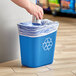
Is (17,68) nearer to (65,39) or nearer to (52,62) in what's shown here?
(52,62)

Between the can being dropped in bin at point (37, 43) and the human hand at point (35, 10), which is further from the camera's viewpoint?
the can being dropped in bin at point (37, 43)

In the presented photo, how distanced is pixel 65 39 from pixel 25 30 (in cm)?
113

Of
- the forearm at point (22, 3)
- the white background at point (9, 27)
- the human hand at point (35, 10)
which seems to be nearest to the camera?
the forearm at point (22, 3)

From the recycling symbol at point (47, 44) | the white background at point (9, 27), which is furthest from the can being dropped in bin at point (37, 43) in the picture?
the white background at point (9, 27)

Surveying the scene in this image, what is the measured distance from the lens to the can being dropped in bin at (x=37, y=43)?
5.14ft

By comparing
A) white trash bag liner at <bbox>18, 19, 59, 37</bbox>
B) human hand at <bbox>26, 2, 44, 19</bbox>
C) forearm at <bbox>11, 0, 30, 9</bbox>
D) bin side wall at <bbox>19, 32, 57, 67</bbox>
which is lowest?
bin side wall at <bbox>19, 32, 57, 67</bbox>

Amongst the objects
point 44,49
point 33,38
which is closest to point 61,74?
point 44,49

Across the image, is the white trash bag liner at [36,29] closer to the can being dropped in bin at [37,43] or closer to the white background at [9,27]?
the can being dropped in bin at [37,43]

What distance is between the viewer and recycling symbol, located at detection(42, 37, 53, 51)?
1.64 meters

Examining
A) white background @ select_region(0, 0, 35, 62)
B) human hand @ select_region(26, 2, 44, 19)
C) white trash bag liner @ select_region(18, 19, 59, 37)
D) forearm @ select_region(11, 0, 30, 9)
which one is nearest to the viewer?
forearm @ select_region(11, 0, 30, 9)

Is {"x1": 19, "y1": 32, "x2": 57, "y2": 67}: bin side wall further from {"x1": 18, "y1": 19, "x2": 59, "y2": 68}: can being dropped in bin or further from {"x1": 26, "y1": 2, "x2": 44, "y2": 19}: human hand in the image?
{"x1": 26, "y1": 2, "x2": 44, "y2": 19}: human hand

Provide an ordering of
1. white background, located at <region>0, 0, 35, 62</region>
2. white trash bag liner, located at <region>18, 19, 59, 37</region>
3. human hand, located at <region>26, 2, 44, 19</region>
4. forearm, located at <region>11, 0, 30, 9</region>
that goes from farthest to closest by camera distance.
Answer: white background, located at <region>0, 0, 35, 62</region> < white trash bag liner, located at <region>18, 19, 59, 37</region> < human hand, located at <region>26, 2, 44, 19</region> < forearm, located at <region>11, 0, 30, 9</region>

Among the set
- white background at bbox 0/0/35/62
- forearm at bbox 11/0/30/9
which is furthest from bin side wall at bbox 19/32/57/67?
forearm at bbox 11/0/30/9

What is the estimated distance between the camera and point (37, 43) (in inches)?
62.8
